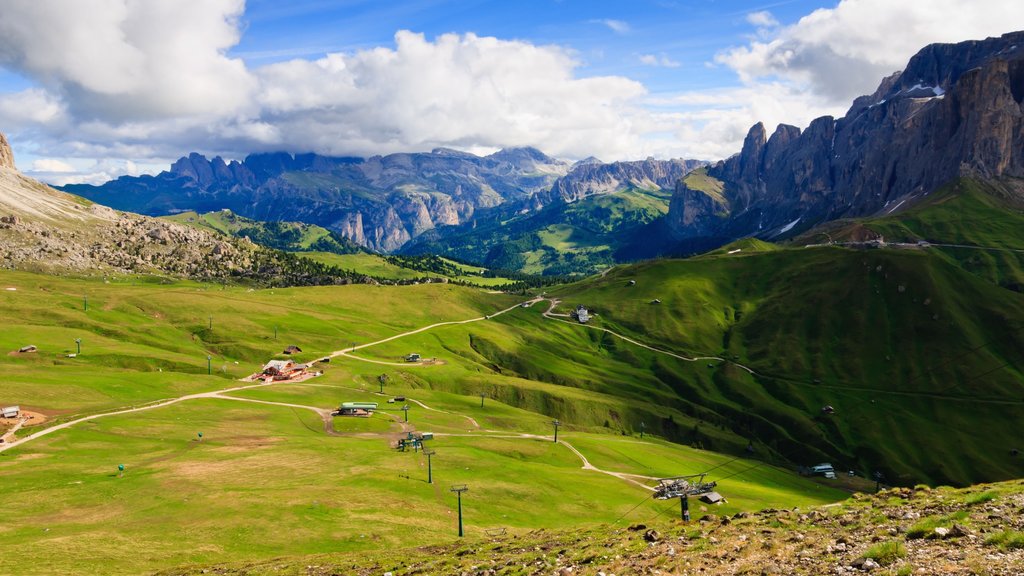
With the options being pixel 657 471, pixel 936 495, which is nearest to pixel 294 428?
pixel 657 471

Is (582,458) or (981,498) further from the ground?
(981,498)

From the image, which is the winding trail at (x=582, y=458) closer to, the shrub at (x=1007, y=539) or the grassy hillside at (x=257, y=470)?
the grassy hillside at (x=257, y=470)

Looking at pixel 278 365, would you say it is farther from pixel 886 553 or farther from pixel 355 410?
pixel 886 553

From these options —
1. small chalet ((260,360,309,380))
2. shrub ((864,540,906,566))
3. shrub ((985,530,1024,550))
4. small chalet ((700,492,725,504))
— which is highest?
shrub ((985,530,1024,550))

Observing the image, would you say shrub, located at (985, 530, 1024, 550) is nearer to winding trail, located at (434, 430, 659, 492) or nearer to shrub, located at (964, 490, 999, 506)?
shrub, located at (964, 490, 999, 506)

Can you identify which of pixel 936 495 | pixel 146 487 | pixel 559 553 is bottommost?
pixel 146 487

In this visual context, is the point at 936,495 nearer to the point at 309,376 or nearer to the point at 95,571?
the point at 95,571

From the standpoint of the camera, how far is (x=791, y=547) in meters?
33.6

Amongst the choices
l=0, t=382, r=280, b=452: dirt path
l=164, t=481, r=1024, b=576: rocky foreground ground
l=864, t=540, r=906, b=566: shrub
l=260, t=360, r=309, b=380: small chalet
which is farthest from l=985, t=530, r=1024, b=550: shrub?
l=260, t=360, r=309, b=380: small chalet

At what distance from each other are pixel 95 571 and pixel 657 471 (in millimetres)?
111327

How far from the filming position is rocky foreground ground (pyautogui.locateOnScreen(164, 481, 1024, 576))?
2823 cm

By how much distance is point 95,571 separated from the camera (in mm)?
54781

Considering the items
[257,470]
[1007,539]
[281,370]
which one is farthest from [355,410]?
[1007,539]

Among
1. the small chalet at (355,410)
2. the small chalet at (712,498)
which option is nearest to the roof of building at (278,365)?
the small chalet at (355,410)
